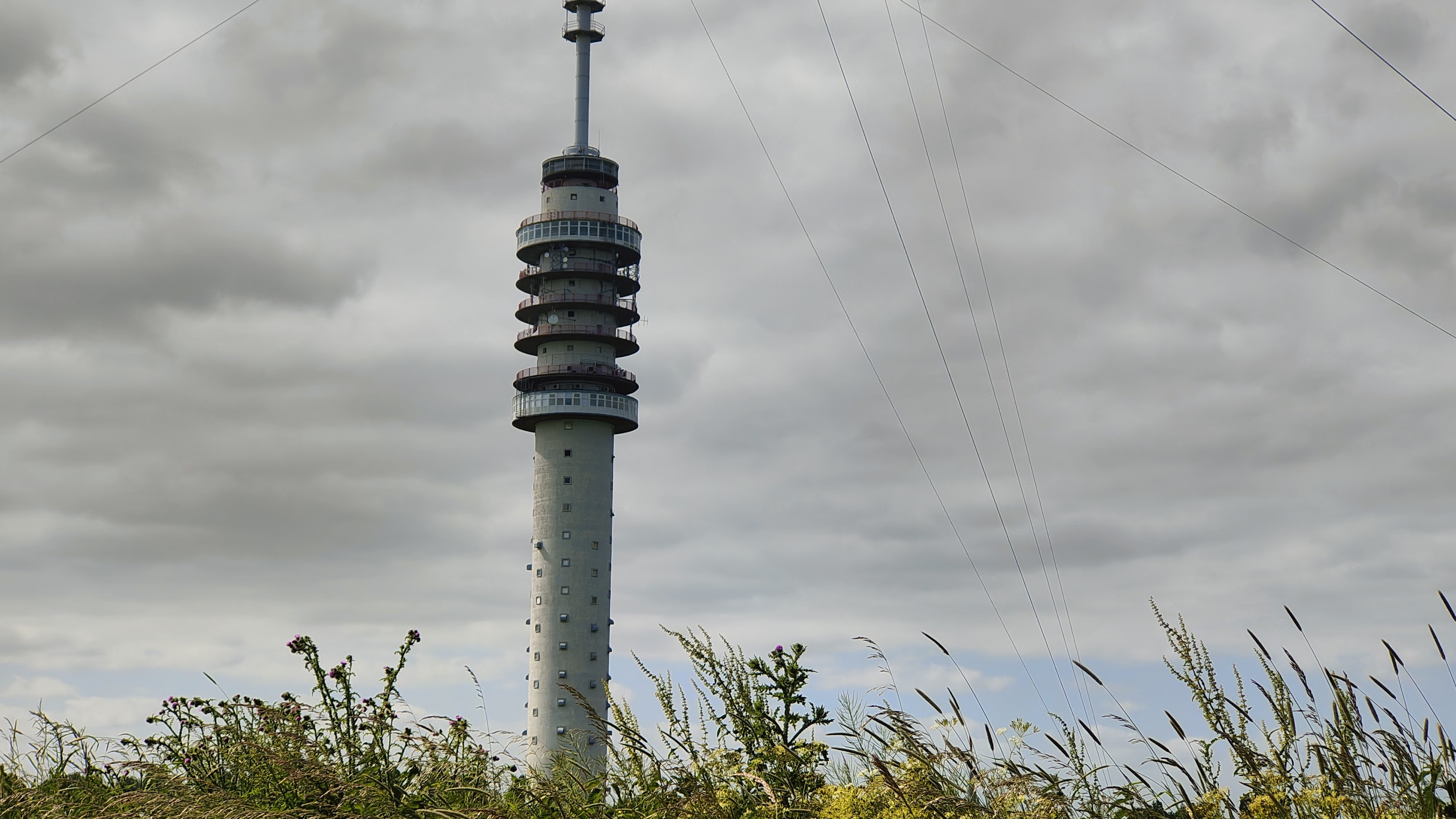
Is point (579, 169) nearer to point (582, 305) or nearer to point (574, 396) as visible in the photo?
point (582, 305)

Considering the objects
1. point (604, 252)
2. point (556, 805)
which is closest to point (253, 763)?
point (556, 805)

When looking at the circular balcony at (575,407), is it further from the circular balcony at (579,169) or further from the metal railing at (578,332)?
the circular balcony at (579,169)

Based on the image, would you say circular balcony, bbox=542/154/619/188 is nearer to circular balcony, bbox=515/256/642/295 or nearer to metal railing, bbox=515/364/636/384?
circular balcony, bbox=515/256/642/295

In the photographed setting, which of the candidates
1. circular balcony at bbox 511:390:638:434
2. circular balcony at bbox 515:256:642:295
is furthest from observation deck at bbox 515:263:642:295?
circular balcony at bbox 511:390:638:434

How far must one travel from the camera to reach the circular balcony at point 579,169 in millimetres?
73750

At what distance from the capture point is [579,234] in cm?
7138

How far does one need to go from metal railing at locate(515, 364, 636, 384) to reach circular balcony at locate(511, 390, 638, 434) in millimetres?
958

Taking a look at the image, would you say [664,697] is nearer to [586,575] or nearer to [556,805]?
[556,805]

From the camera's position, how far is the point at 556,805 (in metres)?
8.40

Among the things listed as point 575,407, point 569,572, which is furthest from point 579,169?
point 569,572

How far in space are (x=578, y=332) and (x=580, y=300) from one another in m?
1.75

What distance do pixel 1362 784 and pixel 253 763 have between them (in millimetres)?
7788

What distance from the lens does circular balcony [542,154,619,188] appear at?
7375 cm

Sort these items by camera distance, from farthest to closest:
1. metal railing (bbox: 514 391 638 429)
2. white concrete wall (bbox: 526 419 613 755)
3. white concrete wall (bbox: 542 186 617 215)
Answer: white concrete wall (bbox: 542 186 617 215) → metal railing (bbox: 514 391 638 429) → white concrete wall (bbox: 526 419 613 755)
